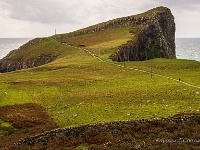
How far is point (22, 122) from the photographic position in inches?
1747

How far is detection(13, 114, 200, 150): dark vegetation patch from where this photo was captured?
28.4 metres

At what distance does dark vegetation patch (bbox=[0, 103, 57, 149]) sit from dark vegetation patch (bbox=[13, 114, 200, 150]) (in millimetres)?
5588

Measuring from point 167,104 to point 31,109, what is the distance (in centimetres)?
2220

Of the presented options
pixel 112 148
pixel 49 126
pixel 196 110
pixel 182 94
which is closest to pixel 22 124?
pixel 49 126

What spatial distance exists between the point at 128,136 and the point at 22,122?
19479mm

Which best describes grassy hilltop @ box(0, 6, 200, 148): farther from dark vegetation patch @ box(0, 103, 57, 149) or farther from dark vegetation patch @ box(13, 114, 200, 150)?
dark vegetation patch @ box(13, 114, 200, 150)

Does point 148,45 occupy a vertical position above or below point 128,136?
above

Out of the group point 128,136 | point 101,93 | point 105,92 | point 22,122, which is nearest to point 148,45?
point 105,92

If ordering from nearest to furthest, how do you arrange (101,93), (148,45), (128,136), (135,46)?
(128,136)
(101,93)
(135,46)
(148,45)

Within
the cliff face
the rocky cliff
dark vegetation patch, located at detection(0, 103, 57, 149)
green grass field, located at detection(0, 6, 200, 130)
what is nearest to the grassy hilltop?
green grass field, located at detection(0, 6, 200, 130)

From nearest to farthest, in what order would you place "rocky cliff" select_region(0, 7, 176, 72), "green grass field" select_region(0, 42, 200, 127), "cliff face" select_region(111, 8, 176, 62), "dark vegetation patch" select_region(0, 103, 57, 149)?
1. "dark vegetation patch" select_region(0, 103, 57, 149)
2. "green grass field" select_region(0, 42, 200, 127)
3. "cliff face" select_region(111, 8, 176, 62)
4. "rocky cliff" select_region(0, 7, 176, 72)

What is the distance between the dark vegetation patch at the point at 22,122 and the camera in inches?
1554

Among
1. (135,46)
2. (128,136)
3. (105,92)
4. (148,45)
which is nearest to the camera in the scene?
(128,136)

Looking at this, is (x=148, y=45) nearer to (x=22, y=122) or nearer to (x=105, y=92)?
(x=105, y=92)
